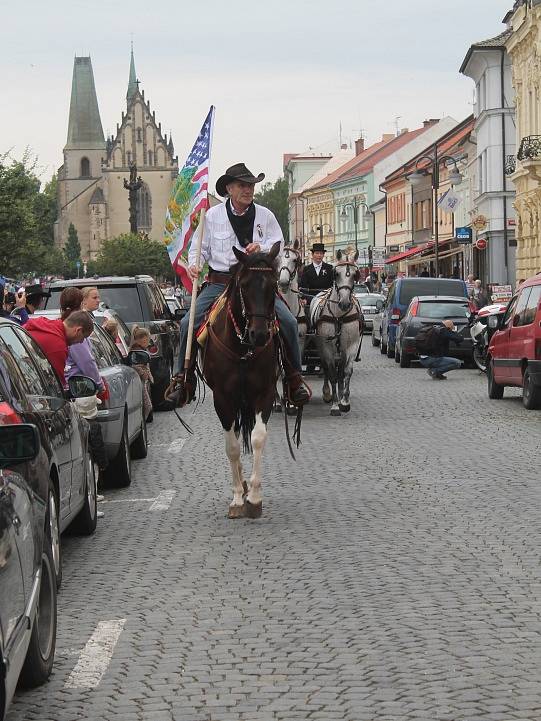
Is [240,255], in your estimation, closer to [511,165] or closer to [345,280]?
[345,280]

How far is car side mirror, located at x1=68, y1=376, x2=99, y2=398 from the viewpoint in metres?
9.62

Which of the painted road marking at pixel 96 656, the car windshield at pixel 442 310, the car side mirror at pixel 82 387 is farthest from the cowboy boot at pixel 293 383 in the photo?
the car windshield at pixel 442 310

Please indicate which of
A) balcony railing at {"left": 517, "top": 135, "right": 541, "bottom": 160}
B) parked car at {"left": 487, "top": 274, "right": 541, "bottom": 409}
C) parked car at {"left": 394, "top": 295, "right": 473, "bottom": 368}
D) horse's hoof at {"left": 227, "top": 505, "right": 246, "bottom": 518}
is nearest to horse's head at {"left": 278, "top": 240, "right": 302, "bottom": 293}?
parked car at {"left": 487, "top": 274, "right": 541, "bottom": 409}

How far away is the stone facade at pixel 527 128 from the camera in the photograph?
5372 cm

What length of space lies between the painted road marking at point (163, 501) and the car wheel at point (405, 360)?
20.5 m

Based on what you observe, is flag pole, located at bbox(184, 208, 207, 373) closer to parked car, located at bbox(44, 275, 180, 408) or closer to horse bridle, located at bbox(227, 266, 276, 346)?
horse bridle, located at bbox(227, 266, 276, 346)

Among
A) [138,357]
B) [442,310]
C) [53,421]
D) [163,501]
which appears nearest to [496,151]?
[442,310]

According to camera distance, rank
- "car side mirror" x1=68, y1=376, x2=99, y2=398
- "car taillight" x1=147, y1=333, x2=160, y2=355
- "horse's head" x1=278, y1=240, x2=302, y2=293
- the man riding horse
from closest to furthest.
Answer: "car side mirror" x1=68, y1=376, x2=99, y2=398
the man riding horse
"horse's head" x1=278, y1=240, x2=302, y2=293
"car taillight" x1=147, y1=333, x2=160, y2=355

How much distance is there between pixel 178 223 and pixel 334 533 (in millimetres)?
24952

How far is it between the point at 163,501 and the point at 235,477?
1.01m

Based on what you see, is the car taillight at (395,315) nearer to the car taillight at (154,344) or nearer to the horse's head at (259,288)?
the car taillight at (154,344)

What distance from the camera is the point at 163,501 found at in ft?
38.9

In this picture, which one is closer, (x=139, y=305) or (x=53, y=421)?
(x=53, y=421)

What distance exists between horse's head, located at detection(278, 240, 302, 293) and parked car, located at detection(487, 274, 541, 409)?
335 cm
